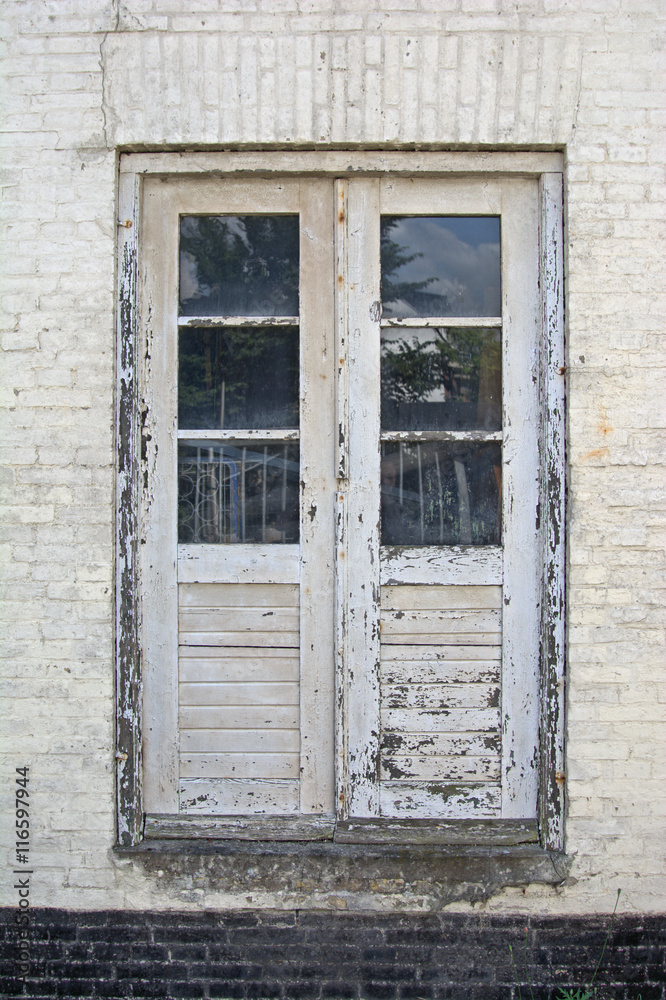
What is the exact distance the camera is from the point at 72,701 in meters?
2.68

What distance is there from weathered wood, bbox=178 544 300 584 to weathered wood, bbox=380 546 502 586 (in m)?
0.37

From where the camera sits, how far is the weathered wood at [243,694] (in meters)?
2.79

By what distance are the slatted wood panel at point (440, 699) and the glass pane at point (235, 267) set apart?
1265 mm

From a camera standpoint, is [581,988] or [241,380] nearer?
[581,988]

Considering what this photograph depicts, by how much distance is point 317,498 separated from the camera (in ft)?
9.15

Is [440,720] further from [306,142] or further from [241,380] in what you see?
[306,142]

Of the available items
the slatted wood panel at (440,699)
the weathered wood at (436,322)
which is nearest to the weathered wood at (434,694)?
the slatted wood panel at (440,699)

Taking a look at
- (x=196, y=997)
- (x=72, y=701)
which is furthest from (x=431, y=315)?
(x=196, y=997)

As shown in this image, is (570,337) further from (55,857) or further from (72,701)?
(55,857)

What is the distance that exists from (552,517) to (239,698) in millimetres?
1404

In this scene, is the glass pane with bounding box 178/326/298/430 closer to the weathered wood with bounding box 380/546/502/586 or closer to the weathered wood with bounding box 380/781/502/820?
the weathered wood with bounding box 380/546/502/586

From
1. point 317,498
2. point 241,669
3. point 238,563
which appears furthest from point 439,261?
point 241,669

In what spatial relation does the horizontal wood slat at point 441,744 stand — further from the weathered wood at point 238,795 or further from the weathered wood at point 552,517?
the weathered wood at point 238,795

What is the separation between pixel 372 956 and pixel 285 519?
1.66 metres
